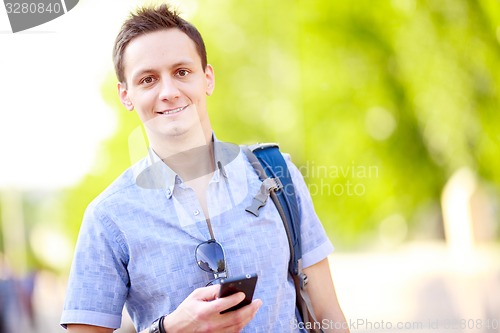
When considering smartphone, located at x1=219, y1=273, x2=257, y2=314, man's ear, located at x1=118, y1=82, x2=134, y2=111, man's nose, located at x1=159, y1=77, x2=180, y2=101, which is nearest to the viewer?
smartphone, located at x1=219, y1=273, x2=257, y2=314

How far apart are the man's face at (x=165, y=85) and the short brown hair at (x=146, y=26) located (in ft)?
0.06

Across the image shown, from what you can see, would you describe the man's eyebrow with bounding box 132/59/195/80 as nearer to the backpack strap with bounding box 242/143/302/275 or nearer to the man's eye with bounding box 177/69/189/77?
the man's eye with bounding box 177/69/189/77

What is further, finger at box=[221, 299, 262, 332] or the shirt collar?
the shirt collar

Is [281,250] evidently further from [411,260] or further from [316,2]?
[411,260]

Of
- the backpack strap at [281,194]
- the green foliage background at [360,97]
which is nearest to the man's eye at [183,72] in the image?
the backpack strap at [281,194]

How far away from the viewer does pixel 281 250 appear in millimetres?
2117

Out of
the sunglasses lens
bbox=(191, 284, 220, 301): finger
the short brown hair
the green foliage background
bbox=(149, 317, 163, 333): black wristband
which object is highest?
the green foliage background

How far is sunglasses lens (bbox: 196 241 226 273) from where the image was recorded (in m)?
2.01

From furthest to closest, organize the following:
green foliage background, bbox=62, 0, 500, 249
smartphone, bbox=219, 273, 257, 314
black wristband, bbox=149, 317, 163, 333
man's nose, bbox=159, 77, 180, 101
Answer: green foliage background, bbox=62, 0, 500, 249 < man's nose, bbox=159, 77, 180, 101 < black wristband, bbox=149, 317, 163, 333 < smartphone, bbox=219, 273, 257, 314

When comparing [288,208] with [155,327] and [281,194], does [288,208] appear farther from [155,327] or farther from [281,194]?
[155,327]

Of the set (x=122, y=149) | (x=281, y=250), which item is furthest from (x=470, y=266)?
(x=281, y=250)

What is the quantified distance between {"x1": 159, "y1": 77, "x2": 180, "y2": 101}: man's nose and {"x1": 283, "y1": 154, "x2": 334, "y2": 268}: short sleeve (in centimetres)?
41

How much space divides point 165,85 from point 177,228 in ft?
1.37

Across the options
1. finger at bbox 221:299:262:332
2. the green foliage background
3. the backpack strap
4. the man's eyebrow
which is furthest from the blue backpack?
the green foliage background
